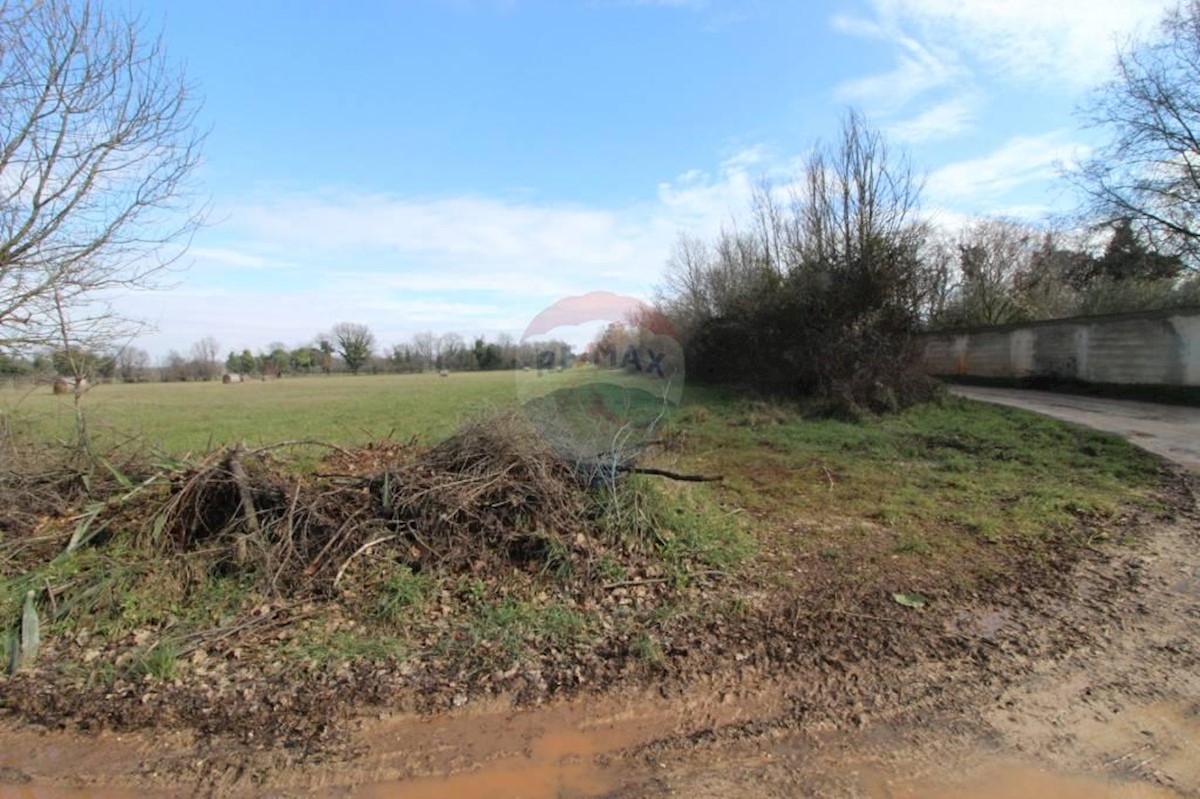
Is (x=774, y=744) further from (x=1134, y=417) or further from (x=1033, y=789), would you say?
(x=1134, y=417)

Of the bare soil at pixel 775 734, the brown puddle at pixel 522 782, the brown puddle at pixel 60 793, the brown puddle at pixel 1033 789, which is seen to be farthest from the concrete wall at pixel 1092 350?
the brown puddle at pixel 60 793

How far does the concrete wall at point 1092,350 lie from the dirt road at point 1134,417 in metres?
1.05

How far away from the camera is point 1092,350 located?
1831 cm

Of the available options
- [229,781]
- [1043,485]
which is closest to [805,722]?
[229,781]

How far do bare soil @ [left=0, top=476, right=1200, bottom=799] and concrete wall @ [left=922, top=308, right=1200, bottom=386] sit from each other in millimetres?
14173

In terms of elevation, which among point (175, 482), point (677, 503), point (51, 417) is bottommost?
point (677, 503)

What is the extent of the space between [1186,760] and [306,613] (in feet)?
16.0

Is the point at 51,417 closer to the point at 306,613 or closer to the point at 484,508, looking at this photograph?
the point at 306,613

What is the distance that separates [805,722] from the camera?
312 centimetres

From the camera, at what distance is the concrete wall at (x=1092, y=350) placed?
1581 centimetres

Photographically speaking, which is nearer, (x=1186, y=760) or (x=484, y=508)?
(x=1186, y=760)

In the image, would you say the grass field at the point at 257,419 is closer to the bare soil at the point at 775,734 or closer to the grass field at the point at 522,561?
the grass field at the point at 522,561

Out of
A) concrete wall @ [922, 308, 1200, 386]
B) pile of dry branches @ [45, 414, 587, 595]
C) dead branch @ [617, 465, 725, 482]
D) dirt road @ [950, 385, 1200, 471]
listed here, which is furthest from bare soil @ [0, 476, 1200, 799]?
concrete wall @ [922, 308, 1200, 386]

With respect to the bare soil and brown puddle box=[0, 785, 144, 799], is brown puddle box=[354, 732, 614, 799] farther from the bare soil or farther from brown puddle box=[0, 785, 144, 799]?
brown puddle box=[0, 785, 144, 799]
